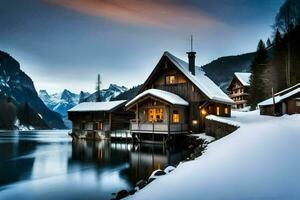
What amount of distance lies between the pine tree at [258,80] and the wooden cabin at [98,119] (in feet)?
91.4

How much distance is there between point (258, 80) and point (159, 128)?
1381 inches

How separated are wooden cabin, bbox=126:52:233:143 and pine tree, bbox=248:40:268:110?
2430 centimetres

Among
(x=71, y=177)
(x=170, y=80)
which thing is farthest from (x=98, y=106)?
(x=71, y=177)

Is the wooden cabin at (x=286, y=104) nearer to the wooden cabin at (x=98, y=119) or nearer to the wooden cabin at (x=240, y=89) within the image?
the wooden cabin at (x=98, y=119)

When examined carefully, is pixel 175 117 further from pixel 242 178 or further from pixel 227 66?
pixel 227 66

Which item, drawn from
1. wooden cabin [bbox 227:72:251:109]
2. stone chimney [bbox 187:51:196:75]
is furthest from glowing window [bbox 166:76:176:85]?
wooden cabin [bbox 227:72:251:109]

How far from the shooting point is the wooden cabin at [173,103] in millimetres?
32844

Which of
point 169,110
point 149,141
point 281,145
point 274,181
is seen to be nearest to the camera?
point 274,181

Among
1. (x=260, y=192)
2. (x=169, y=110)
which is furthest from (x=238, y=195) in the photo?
(x=169, y=110)

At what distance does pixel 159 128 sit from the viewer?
32906 millimetres

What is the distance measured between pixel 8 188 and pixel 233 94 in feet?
239

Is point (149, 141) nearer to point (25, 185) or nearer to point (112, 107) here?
point (112, 107)

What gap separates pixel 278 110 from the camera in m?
40.2

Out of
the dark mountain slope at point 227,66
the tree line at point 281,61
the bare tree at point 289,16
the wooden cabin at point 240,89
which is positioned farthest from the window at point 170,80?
the dark mountain slope at point 227,66
